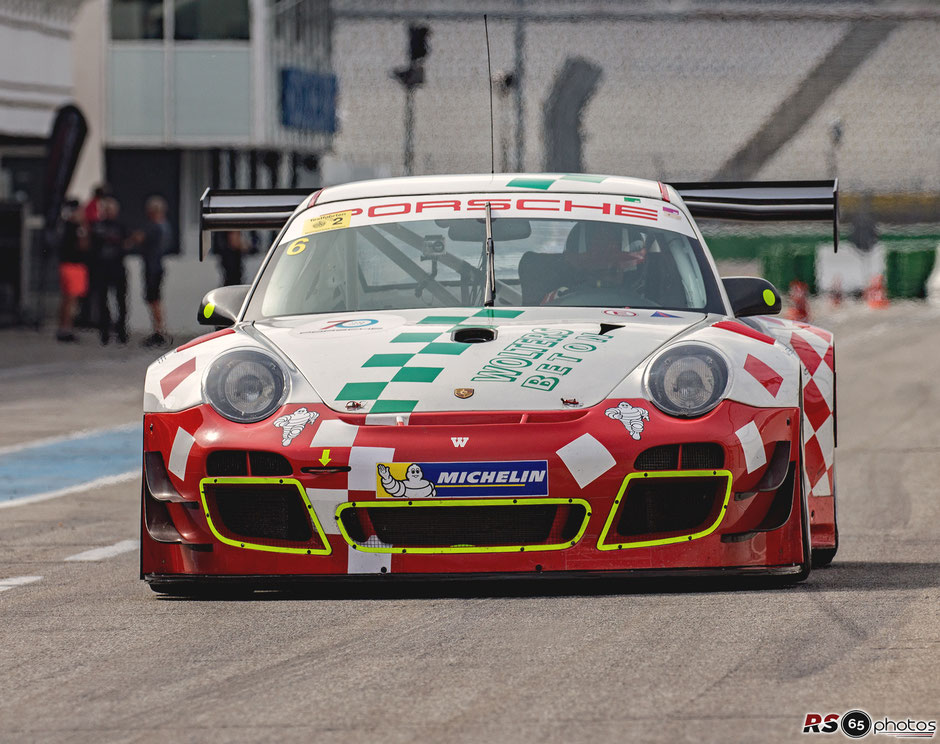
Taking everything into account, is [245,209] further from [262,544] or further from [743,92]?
[743,92]

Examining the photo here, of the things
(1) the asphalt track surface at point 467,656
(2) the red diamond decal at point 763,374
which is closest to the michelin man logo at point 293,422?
(1) the asphalt track surface at point 467,656

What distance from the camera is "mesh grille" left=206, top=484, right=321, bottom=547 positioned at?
5.45 meters

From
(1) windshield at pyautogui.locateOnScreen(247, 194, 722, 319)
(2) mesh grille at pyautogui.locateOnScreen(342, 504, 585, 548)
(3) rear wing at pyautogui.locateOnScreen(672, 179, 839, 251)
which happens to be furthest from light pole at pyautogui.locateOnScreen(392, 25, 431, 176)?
(2) mesh grille at pyautogui.locateOnScreen(342, 504, 585, 548)

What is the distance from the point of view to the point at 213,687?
15.3 feet

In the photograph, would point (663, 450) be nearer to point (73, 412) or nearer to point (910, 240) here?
point (73, 412)

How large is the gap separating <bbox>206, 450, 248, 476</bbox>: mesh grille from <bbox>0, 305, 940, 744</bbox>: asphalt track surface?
446 mm

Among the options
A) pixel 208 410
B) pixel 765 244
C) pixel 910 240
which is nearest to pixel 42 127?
pixel 208 410

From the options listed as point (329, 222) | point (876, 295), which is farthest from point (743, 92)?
point (329, 222)

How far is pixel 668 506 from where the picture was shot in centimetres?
544

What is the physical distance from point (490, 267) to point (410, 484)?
130 centimetres

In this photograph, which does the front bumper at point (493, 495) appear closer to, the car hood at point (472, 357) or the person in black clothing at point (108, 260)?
the car hood at point (472, 357)

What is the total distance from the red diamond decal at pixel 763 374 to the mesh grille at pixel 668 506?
13.5 inches

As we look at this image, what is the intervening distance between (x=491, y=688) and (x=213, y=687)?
0.68 metres

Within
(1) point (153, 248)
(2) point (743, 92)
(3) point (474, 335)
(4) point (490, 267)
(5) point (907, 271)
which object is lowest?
(5) point (907, 271)
